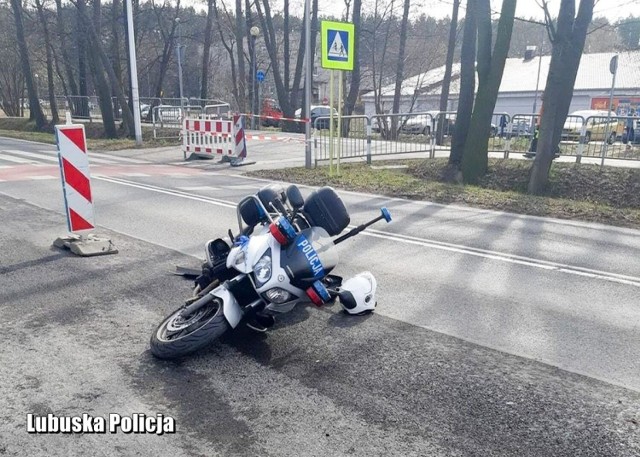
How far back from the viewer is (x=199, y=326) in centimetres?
407

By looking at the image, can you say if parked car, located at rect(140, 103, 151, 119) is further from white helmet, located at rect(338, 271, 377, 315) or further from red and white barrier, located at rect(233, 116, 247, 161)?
white helmet, located at rect(338, 271, 377, 315)

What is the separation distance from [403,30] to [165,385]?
3208 cm

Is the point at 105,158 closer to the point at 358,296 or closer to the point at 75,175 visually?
the point at 75,175

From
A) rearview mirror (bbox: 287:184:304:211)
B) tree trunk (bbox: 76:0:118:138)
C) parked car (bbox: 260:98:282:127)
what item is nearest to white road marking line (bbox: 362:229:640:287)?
rearview mirror (bbox: 287:184:304:211)

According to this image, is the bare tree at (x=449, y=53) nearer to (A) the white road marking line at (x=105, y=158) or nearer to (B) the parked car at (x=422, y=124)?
(B) the parked car at (x=422, y=124)

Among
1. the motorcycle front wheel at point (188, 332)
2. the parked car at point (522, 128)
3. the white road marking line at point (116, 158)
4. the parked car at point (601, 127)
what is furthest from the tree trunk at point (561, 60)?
the white road marking line at point (116, 158)

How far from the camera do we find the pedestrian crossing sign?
13.0 m

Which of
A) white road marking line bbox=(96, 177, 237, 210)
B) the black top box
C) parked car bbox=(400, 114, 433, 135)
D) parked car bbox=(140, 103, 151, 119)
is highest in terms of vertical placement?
parked car bbox=(140, 103, 151, 119)

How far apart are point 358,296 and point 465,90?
11229 millimetres

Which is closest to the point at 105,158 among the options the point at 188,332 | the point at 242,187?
the point at 242,187

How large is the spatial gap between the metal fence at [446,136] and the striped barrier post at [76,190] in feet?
26.9

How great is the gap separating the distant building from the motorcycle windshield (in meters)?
37.3

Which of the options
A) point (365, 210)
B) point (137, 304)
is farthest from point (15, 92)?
point (137, 304)

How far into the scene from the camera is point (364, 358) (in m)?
4.14
